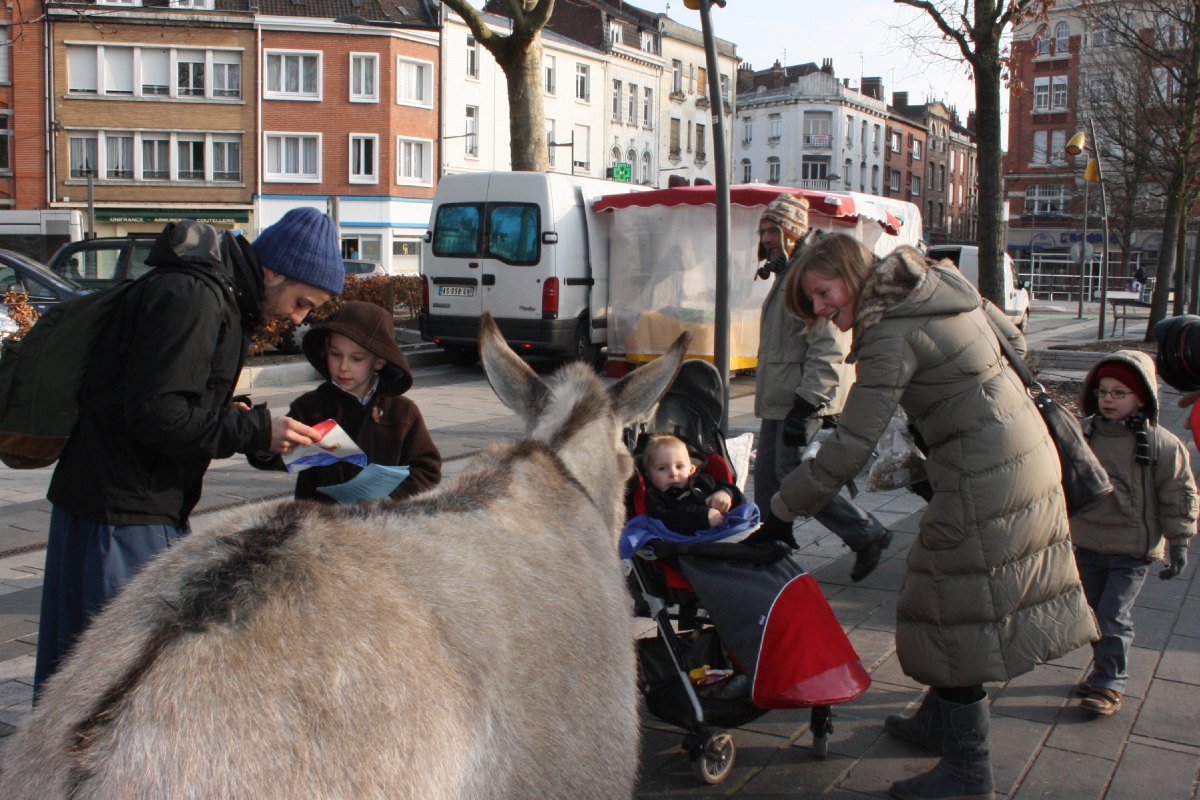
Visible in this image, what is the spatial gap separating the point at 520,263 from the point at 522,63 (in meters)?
3.14

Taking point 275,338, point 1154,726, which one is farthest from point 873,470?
point 275,338

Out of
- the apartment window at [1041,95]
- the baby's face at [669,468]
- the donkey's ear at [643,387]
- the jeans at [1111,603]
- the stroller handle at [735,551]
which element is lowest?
the jeans at [1111,603]

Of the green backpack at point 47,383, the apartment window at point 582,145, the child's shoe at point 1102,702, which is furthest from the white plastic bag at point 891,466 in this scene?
the apartment window at point 582,145

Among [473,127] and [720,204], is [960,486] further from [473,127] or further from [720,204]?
[473,127]

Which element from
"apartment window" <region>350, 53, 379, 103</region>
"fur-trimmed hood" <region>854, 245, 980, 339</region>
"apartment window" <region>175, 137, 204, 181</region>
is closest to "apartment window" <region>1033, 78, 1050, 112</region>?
"apartment window" <region>350, 53, 379, 103</region>

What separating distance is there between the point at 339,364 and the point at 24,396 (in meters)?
1.09

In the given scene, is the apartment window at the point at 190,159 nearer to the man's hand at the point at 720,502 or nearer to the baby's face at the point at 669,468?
the baby's face at the point at 669,468

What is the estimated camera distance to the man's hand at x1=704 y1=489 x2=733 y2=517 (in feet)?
14.6

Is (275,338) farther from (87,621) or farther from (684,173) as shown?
(684,173)

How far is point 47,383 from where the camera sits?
2.88m

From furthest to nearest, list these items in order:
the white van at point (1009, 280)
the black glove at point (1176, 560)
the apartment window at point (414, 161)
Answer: the apartment window at point (414, 161) → the white van at point (1009, 280) → the black glove at point (1176, 560)

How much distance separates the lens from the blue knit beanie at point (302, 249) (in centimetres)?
313

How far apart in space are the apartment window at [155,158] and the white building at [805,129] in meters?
44.0

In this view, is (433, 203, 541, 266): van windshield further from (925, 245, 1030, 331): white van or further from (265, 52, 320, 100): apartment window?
(265, 52, 320, 100): apartment window
